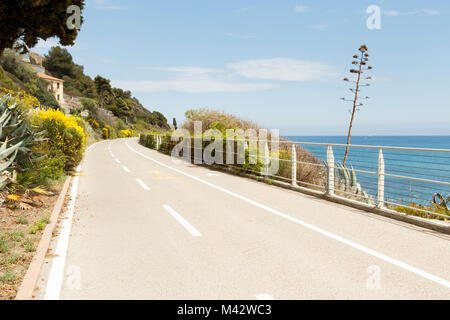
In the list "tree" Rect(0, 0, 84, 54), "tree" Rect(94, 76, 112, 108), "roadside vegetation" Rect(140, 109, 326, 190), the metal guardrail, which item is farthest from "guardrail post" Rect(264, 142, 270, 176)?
"tree" Rect(94, 76, 112, 108)

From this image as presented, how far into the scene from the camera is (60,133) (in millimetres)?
13281

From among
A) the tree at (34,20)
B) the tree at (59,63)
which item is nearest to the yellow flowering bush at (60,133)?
the tree at (34,20)

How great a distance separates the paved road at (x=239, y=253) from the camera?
154 inches

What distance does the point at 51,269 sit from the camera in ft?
15.0

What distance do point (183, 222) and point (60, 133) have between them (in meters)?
8.63

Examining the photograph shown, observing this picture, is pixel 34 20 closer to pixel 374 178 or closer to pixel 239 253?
pixel 239 253

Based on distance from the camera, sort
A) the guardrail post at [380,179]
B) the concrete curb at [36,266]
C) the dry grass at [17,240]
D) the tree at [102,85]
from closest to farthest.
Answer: the concrete curb at [36,266], the dry grass at [17,240], the guardrail post at [380,179], the tree at [102,85]

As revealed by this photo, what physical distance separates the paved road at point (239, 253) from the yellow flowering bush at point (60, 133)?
511 centimetres

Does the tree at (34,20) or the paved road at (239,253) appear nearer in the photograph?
the paved road at (239,253)

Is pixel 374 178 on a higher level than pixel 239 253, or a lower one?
higher

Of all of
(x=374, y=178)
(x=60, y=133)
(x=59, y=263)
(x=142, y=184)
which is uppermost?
(x=60, y=133)

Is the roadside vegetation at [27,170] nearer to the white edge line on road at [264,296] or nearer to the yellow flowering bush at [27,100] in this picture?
the yellow flowering bush at [27,100]

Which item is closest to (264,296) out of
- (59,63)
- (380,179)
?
(380,179)

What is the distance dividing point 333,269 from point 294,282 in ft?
2.40
